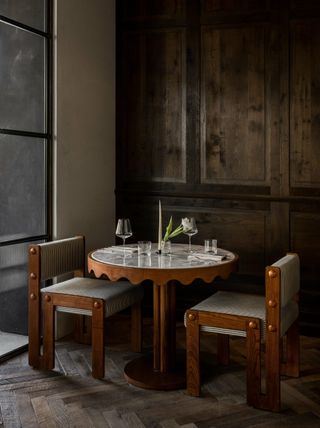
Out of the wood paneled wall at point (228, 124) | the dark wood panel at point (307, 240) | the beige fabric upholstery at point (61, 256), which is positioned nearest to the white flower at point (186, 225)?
the beige fabric upholstery at point (61, 256)

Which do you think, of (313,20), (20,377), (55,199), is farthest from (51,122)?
(313,20)

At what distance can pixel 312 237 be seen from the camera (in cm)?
409

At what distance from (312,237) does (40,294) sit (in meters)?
2.03

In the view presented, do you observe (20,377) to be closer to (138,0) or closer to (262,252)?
(262,252)

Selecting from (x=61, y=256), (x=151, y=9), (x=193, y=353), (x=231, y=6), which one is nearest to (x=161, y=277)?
(x=193, y=353)

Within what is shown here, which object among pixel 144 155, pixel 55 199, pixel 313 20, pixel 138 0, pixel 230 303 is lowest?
pixel 230 303

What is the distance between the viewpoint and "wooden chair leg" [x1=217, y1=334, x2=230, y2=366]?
348 cm

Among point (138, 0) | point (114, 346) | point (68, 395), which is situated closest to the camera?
point (68, 395)

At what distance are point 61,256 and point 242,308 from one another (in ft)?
4.25

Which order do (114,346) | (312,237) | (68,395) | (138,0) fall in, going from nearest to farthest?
(68,395), (114,346), (312,237), (138,0)

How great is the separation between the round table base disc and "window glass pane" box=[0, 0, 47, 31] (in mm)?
2347

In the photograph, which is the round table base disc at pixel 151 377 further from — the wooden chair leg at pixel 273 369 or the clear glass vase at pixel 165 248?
the clear glass vase at pixel 165 248

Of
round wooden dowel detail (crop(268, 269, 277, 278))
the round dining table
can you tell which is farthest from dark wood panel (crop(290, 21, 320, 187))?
round wooden dowel detail (crop(268, 269, 277, 278))

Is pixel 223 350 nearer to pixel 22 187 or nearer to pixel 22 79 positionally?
pixel 22 187
